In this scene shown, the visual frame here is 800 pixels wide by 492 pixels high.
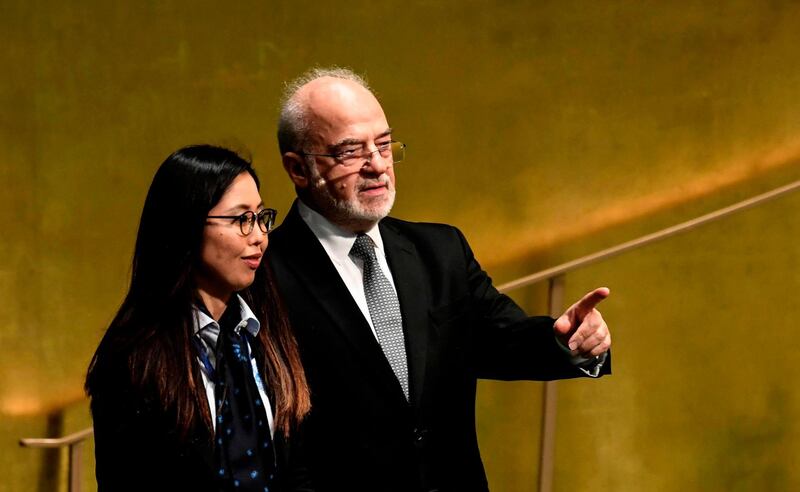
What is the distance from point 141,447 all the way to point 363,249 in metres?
0.60

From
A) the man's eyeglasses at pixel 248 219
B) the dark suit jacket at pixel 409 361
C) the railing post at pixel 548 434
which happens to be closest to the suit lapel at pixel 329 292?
the dark suit jacket at pixel 409 361

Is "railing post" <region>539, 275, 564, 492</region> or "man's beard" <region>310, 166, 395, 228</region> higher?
"man's beard" <region>310, 166, 395, 228</region>

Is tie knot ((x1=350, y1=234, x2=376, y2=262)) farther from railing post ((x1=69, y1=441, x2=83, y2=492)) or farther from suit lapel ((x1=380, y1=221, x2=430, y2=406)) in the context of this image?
railing post ((x1=69, y1=441, x2=83, y2=492))

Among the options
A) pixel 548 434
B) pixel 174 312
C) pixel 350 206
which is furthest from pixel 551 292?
pixel 174 312

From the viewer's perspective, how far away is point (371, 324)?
2398 mm

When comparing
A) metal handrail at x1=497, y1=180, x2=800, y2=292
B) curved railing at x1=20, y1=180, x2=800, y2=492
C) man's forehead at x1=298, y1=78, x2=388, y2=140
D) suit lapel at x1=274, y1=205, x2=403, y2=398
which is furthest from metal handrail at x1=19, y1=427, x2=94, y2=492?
man's forehead at x1=298, y1=78, x2=388, y2=140

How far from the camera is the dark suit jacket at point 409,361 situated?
235cm

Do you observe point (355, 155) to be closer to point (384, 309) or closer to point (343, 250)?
point (343, 250)

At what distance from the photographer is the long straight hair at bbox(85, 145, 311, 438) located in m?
2.03

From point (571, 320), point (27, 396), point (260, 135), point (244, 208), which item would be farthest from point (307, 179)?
point (27, 396)

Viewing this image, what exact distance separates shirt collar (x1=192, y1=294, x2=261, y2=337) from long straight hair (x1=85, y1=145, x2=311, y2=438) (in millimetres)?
20

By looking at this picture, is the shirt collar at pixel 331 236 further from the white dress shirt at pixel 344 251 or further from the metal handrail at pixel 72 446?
the metal handrail at pixel 72 446

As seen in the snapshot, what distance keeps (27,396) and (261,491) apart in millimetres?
1814

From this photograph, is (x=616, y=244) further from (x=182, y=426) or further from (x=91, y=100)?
(x=182, y=426)
